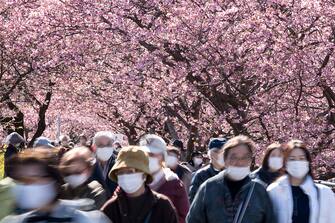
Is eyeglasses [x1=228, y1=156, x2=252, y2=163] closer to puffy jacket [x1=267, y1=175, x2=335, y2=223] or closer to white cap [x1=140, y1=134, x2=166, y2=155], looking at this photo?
puffy jacket [x1=267, y1=175, x2=335, y2=223]

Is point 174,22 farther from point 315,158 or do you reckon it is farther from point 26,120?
point 26,120

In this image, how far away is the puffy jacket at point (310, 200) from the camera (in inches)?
242

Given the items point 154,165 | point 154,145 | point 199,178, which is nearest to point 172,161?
point 199,178

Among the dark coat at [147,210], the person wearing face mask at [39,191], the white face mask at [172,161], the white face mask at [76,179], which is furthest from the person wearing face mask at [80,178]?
the white face mask at [172,161]

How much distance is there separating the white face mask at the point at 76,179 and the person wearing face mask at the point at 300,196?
55.3 inches

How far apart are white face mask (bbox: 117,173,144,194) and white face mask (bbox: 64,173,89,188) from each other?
1.79 ft

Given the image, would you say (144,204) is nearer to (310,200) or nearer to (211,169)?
(310,200)

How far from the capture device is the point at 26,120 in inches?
1430

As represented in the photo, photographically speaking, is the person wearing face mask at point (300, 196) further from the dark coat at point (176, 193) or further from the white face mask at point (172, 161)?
the white face mask at point (172, 161)

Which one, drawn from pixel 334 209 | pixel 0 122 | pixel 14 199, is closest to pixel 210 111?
pixel 0 122

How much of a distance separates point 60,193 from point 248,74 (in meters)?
13.0

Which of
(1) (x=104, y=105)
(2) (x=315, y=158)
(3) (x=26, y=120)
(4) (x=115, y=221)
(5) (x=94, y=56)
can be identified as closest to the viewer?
(4) (x=115, y=221)

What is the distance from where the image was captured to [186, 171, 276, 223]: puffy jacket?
593 centimetres

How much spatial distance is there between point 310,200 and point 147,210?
1305mm
